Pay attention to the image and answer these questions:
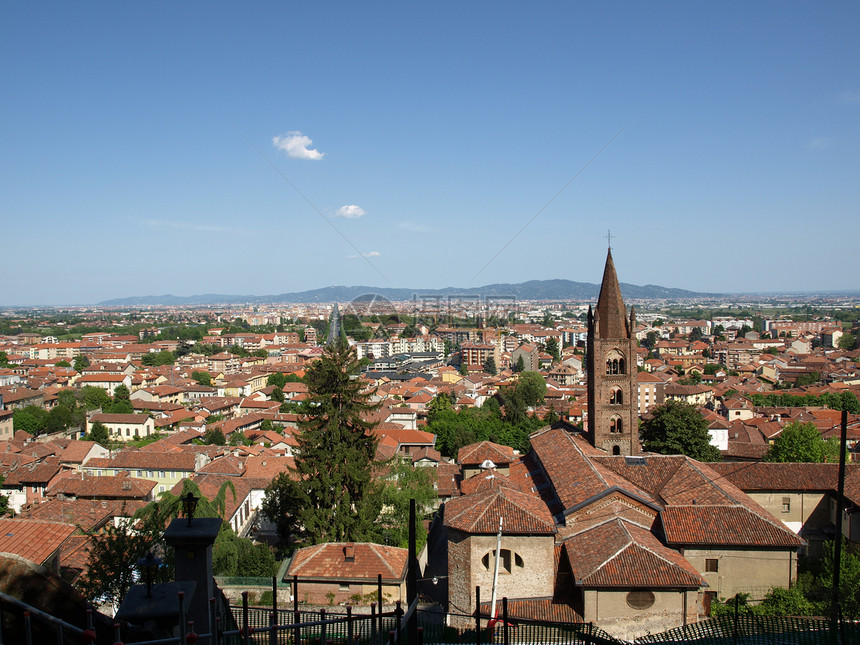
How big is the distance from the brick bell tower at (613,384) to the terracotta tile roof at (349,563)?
33.6 ft

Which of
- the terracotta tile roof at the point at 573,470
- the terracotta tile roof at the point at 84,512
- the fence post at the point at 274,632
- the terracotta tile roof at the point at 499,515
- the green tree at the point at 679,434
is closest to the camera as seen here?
the fence post at the point at 274,632

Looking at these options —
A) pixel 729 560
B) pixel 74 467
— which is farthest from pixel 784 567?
pixel 74 467

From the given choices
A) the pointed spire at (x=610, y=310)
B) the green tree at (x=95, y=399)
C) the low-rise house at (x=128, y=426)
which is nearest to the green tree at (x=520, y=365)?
the low-rise house at (x=128, y=426)

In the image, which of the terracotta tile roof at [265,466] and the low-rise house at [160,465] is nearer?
the terracotta tile roof at [265,466]

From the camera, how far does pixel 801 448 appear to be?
2466 cm

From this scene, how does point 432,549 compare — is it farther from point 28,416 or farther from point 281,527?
point 28,416

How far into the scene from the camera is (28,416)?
147ft

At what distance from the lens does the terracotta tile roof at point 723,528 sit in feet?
47.6

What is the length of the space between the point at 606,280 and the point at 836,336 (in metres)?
114

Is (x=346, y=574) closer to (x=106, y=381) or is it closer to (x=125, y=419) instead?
(x=125, y=419)

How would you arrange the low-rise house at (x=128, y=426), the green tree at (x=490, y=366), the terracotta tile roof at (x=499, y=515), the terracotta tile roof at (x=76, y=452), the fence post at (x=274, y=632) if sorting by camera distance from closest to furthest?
the fence post at (x=274, y=632)
the terracotta tile roof at (x=499, y=515)
the terracotta tile roof at (x=76, y=452)
the low-rise house at (x=128, y=426)
the green tree at (x=490, y=366)

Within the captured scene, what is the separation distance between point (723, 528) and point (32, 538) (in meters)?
14.8

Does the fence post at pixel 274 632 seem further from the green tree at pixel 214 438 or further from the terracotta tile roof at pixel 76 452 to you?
the green tree at pixel 214 438

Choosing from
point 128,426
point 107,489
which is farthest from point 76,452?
point 128,426
